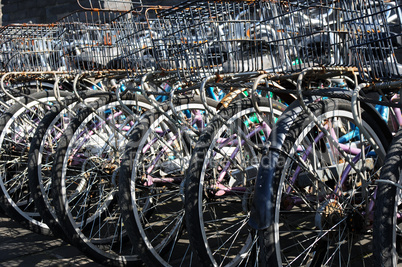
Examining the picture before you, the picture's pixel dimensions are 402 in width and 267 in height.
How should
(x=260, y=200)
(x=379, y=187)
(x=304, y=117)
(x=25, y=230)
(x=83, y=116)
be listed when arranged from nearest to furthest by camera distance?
(x=379, y=187) → (x=260, y=200) → (x=304, y=117) → (x=83, y=116) → (x=25, y=230)

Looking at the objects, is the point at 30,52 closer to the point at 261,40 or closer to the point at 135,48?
the point at 135,48

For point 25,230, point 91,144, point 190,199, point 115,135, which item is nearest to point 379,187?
point 190,199

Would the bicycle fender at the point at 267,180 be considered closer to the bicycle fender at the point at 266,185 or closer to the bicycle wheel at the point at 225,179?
the bicycle fender at the point at 266,185

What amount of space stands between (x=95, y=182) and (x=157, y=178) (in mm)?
609

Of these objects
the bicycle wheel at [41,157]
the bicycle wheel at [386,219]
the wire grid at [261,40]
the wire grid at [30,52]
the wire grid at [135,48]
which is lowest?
the bicycle wheel at [386,219]

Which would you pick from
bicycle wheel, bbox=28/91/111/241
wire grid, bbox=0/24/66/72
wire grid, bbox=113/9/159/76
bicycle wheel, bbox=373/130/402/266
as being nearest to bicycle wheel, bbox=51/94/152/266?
bicycle wheel, bbox=28/91/111/241

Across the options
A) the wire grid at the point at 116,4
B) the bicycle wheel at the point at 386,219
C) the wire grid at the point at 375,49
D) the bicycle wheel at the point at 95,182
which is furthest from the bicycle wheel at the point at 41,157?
the bicycle wheel at the point at 386,219

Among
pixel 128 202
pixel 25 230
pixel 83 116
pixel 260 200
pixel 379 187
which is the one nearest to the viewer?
pixel 379 187

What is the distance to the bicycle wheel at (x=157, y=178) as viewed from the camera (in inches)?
114

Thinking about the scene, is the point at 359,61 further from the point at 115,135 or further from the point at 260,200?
the point at 115,135

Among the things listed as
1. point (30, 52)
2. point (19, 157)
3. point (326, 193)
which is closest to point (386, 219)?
point (326, 193)

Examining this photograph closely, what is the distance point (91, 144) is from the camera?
158 inches

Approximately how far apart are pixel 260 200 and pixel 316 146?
1.04m

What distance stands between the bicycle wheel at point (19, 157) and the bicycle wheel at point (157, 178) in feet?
3.32
